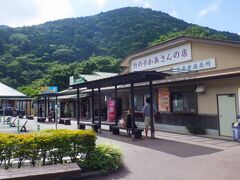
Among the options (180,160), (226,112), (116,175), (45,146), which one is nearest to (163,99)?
(226,112)

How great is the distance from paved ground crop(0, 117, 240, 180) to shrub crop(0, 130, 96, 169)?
100 cm

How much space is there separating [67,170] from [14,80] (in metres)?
54.4

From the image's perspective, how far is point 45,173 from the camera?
18.9ft

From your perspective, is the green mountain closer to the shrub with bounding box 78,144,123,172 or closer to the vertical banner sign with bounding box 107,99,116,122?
the vertical banner sign with bounding box 107,99,116,122

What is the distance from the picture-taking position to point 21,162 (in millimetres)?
6672

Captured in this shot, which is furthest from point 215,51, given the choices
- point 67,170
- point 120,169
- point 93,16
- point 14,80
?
point 93,16

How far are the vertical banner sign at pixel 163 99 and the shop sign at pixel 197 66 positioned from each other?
1.56 m

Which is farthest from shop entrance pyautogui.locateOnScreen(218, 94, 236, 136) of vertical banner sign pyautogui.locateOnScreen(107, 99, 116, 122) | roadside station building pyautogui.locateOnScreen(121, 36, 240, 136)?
vertical banner sign pyautogui.locateOnScreen(107, 99, 116, 122)

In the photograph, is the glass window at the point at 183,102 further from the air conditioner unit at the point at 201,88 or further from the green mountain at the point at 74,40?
the green mountain at the point at 74,40

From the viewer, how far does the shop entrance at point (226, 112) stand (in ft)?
41.8

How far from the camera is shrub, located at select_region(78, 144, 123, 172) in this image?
6.97 metres

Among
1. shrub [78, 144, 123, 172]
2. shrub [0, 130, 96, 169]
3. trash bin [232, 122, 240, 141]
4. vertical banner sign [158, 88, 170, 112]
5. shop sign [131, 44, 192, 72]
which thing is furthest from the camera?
vertical banner sign [158, 88, 170, 112]

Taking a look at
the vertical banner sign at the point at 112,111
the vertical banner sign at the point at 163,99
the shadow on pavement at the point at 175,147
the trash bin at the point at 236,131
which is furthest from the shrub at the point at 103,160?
the vertical banner sign at the point at 163,99

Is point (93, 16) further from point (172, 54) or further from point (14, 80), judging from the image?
point (172, 54)
